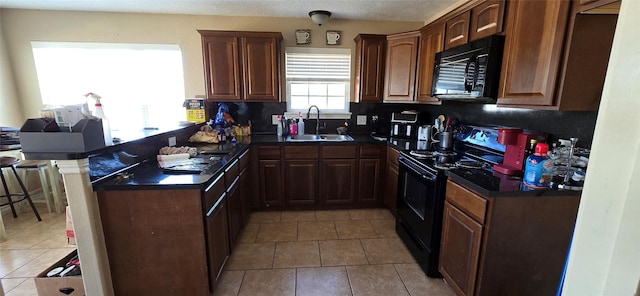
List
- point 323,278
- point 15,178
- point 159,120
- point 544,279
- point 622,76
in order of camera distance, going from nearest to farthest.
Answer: point 622,76 < point 544,279 < point 323,278 < point 15,178 < point 159,120

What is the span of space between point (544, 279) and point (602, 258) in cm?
151

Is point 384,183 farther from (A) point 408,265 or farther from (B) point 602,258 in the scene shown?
(B) point 602,258

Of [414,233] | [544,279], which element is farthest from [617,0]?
[414,233]

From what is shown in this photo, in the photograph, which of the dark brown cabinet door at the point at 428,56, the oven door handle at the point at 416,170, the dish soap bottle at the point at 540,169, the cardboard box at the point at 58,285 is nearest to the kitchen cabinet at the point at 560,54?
the dish soap bottle at the point at 540,169

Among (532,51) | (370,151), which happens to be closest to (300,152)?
(370,151)

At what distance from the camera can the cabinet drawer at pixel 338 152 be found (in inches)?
120

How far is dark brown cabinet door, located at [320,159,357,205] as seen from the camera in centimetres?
311

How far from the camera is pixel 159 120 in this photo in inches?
135

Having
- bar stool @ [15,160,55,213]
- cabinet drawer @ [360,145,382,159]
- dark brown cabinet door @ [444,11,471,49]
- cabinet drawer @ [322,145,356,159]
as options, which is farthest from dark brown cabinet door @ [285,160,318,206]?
bar stool @ [15,160,55,213]

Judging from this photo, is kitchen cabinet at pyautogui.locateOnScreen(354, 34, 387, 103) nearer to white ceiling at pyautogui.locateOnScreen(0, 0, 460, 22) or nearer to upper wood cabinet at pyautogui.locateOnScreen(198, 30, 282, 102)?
white ceiling at pyautogui.locateOnScreen(0, 0, 460, 22)

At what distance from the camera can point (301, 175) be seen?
310 centimetres

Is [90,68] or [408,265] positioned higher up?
[90,68]

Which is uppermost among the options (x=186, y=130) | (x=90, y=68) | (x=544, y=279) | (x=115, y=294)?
(x=90, y=68)

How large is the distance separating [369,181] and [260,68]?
1.87 m
